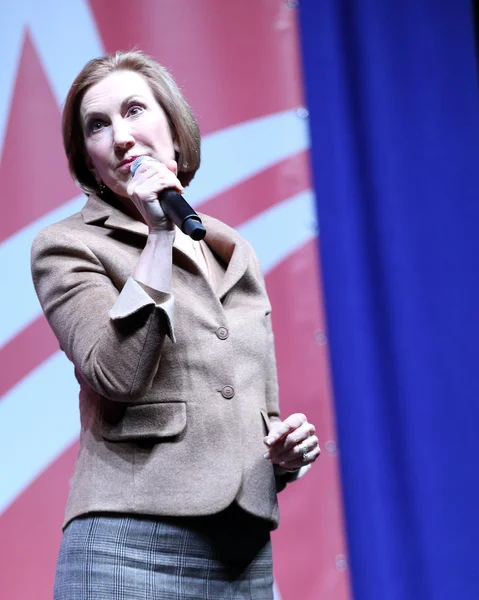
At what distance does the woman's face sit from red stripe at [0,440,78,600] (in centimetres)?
84

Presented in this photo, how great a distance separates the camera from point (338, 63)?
2354 mm

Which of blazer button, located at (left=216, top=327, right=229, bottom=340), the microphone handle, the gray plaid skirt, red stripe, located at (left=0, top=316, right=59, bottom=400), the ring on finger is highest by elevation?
the microphone handle

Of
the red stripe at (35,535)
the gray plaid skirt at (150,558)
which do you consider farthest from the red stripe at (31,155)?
the gray plaid skirt at (150,558)

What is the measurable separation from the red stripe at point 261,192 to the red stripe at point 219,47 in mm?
151

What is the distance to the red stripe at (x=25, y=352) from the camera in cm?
198

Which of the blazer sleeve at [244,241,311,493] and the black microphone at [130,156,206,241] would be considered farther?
the blazer sleeve at [244,241,311,493]

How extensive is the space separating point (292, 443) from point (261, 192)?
3.64 feet

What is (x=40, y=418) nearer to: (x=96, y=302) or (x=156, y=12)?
(x=96, y=302)

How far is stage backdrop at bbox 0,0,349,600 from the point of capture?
197 cm

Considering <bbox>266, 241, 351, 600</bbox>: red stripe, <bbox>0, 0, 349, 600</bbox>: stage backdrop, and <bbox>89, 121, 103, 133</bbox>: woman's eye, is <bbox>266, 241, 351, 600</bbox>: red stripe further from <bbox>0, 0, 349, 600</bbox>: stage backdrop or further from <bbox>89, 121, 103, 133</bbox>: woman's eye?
<bbox>89, 121, 103, 133</bbox>: woman's eye

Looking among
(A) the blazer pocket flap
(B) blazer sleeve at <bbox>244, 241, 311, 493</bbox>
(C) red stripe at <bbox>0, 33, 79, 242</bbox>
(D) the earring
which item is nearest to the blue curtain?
(C) red stripe at <bbox>0, 33, 79, 242</bbox>

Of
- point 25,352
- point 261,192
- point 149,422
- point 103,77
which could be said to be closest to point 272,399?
point 149,422

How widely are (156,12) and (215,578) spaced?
1.50 m

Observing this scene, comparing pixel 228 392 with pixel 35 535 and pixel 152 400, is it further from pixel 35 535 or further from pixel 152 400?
pixel 35 535
